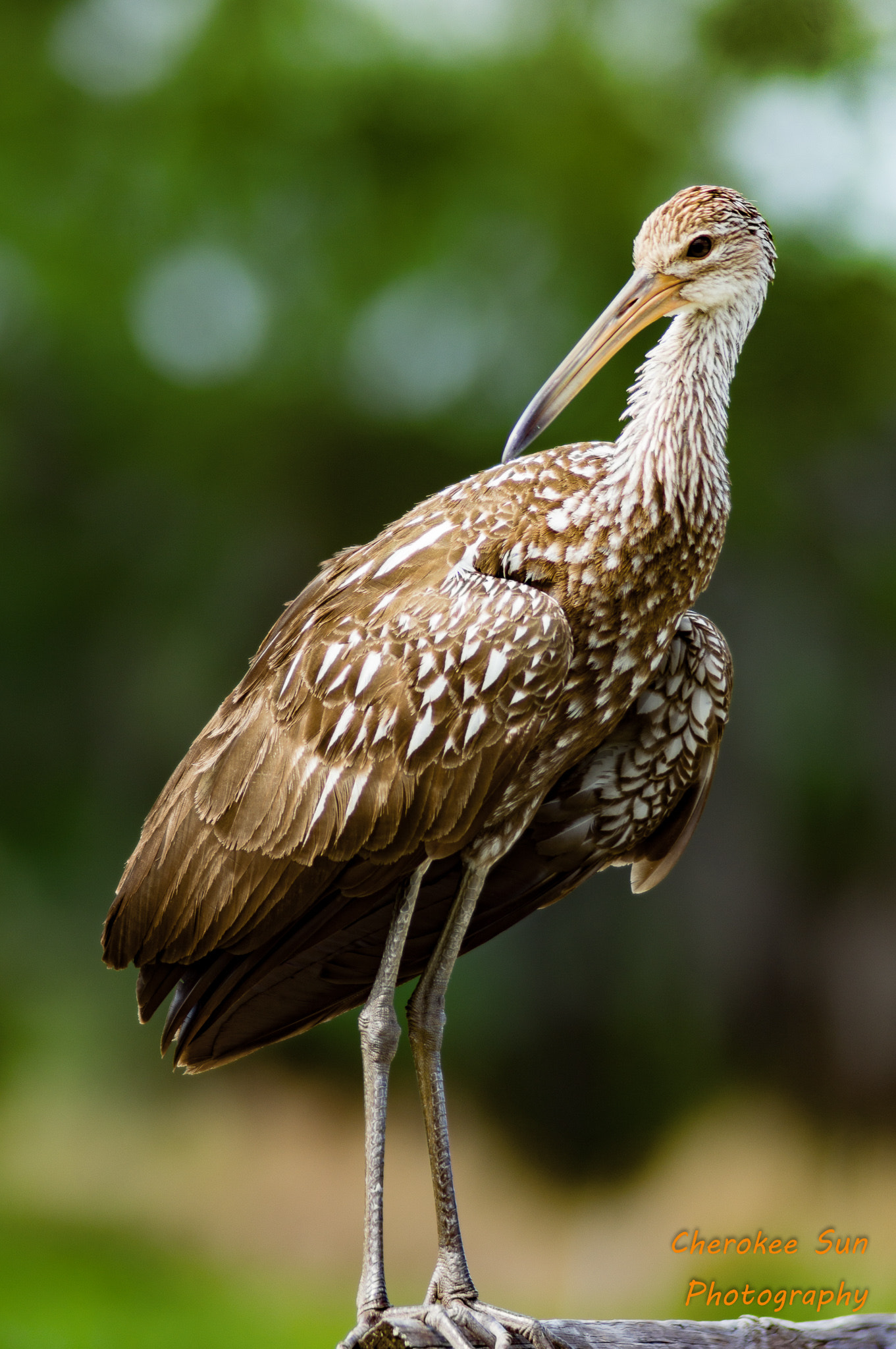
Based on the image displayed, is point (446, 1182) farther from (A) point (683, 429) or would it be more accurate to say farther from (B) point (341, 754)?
(A) point (683, 429)

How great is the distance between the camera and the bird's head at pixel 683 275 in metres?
2.18

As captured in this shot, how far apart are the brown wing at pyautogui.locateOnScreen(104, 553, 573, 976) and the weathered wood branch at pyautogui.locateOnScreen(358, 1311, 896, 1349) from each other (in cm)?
68

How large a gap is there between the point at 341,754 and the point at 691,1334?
50.5 inches

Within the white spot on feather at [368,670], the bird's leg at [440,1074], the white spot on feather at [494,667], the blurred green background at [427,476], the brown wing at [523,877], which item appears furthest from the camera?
the blurred green background at [427,476]

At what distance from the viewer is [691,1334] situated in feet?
7.93

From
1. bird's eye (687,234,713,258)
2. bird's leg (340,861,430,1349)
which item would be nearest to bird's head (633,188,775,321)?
bird's eye (687,234,713,258)

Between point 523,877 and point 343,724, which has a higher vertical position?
point 343,724

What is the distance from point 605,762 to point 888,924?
4.38 metres

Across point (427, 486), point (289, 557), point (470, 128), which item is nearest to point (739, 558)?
point (427, 486)

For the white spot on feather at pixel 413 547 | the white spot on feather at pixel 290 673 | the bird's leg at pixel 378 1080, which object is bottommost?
the bird's leg at pixel 378 1080

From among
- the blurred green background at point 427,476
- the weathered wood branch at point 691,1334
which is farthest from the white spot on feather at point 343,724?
the blurred green background at point 427,476

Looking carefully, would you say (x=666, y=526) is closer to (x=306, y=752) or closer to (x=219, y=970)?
(x=306, y=752)

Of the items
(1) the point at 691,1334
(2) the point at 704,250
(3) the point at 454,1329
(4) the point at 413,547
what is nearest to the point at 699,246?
(2) the point at 704,250

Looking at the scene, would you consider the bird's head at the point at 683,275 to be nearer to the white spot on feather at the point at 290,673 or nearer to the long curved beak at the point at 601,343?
the long curved beak at the point at 601,343
